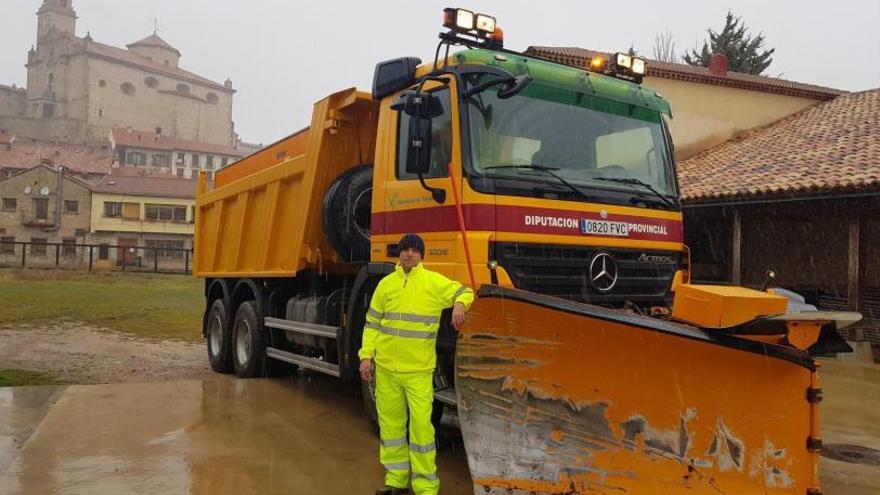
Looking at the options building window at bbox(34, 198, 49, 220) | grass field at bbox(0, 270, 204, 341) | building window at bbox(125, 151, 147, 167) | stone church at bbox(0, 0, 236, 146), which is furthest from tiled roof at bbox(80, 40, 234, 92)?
grass field at bbox(0, 270, 204, 341)

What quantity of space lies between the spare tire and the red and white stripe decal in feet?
2.91

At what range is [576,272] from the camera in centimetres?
446

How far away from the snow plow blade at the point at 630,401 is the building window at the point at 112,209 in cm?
4785

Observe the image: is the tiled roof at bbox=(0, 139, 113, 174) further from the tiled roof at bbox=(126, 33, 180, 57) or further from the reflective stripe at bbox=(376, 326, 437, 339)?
the reflective stripe at bbox=(376, 326, 437, 339)

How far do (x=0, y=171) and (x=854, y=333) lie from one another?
58027mm

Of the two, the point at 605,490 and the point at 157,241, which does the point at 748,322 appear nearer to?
the point at 605,490

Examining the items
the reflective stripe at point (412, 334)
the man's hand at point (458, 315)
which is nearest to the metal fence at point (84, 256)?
the reflective stripe at point (412, 334)

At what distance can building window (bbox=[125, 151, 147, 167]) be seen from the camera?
63.3m

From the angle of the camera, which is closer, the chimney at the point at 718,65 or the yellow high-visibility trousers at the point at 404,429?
the yellow high-visibility trousers at the point at 404,429

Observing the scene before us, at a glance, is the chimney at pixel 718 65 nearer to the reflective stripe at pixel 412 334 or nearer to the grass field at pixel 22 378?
the grass field at pixel 22 378

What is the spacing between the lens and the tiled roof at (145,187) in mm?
46531

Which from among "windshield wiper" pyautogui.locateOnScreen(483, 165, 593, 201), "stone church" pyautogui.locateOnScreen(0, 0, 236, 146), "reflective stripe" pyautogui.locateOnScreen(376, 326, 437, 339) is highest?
"stone church" pyautogui.locateOnScreen(0, 0, 236, 146)

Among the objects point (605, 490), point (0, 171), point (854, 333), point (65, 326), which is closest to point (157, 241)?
point (0, 171)

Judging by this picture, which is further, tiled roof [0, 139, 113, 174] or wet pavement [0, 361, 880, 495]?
tiled roof [0, 139, 113, 174]
